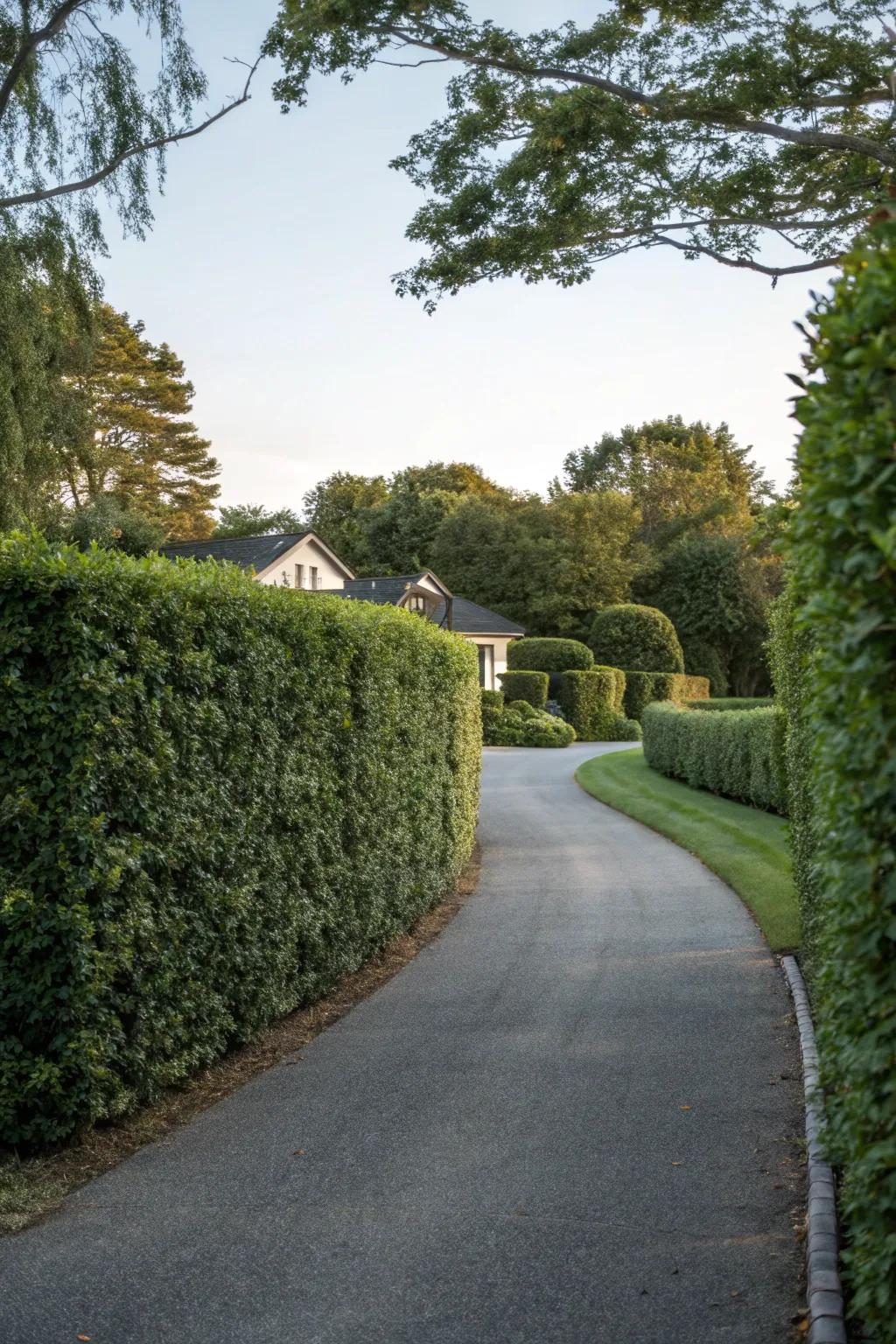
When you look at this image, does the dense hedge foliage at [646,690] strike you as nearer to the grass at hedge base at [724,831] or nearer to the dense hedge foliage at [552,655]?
the dense hedge foliage at [552,655]

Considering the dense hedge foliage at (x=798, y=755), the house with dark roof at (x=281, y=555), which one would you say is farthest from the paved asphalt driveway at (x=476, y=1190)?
the house with dark roof at (x=281, y=555)

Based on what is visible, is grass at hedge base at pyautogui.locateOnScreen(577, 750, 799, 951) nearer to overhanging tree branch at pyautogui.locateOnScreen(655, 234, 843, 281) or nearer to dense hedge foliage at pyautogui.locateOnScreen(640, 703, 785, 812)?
dense hedge foliage at pyautogui.locateOnScreen(640, 703, 785, 812)

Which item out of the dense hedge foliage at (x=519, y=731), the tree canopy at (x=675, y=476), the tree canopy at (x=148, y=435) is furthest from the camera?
the tree canopy at (x=675, y=476)

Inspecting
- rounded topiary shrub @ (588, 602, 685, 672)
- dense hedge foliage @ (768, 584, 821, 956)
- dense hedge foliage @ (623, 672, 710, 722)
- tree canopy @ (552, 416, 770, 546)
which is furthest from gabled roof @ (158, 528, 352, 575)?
dense hedge foliage @ (768, 584, 821, 956)

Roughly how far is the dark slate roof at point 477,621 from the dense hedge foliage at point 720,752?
20139 millimetres

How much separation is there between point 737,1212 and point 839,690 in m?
2.81

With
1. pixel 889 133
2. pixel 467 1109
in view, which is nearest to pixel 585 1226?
pixel 467 1109

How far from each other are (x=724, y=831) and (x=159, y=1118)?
12.1 meters

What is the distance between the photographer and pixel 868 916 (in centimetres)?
309

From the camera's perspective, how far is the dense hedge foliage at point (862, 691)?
8.92 ft

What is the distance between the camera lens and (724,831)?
16.9 meters

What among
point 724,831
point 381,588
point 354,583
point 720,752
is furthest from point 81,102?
point 354,583

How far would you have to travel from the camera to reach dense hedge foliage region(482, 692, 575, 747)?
39.8 meters

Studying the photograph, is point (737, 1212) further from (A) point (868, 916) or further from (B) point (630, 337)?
(B) point (630, 337)
